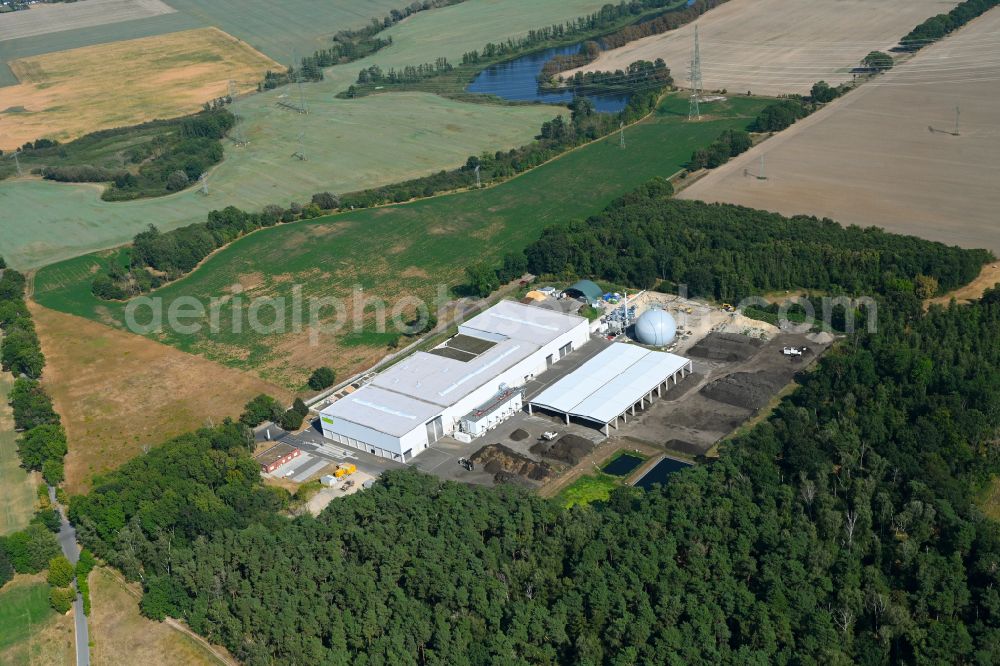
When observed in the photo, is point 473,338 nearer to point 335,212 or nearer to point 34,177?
point 335,212

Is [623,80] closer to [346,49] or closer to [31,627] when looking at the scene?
[346,49]

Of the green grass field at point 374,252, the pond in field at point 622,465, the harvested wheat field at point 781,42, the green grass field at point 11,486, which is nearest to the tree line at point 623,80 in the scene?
the harvested wheat field at point 781,42

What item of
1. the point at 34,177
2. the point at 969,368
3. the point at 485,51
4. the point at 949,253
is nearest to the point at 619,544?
the point at 969,368

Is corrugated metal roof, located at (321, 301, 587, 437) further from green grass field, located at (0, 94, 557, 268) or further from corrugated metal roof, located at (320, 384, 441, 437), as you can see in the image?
green grass field, located at (0, 94, 557, 268)

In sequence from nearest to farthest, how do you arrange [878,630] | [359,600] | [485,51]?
1. [878,630]
2. [359,600]
3. [485,51]

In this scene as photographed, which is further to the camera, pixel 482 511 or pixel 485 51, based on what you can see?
pixel 485 51

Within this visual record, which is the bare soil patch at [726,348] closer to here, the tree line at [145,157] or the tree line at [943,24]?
the tree line at [145,157]
